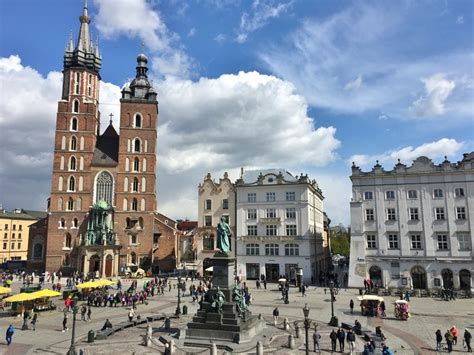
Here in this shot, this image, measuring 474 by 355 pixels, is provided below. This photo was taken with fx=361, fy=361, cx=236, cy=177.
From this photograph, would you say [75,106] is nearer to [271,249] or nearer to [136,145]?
[136,145]

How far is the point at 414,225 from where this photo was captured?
41.5 meters

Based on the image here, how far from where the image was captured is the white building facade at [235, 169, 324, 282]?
160 ft

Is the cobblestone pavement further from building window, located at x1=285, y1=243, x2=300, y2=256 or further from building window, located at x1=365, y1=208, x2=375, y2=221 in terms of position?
building window, located at x1=285, y1=243, x2=300, y2=256

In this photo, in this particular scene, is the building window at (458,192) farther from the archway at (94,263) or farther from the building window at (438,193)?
the archway at (94,263)

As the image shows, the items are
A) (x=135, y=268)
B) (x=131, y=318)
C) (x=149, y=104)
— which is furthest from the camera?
(x=149, y=104)

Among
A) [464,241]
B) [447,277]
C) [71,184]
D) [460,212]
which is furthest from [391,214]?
[71,184]

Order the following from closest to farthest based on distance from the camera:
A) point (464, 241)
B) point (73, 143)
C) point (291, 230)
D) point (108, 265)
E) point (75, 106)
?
1. point (464, 241)
2. point (291, 230)
3. point (108, 265)
4. point (73, 143)
5. point (75, 106)

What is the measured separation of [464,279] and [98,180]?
5569cm

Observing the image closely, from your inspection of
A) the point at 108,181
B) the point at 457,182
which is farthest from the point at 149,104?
the point at 457,182

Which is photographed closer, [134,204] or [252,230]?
[252,230]

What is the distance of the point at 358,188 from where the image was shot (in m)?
44.5

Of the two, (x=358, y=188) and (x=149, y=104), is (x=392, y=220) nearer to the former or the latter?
(x=358, y=188)

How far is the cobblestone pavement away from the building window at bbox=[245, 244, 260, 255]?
1268 centimetres

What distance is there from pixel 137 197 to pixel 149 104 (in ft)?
57.0
